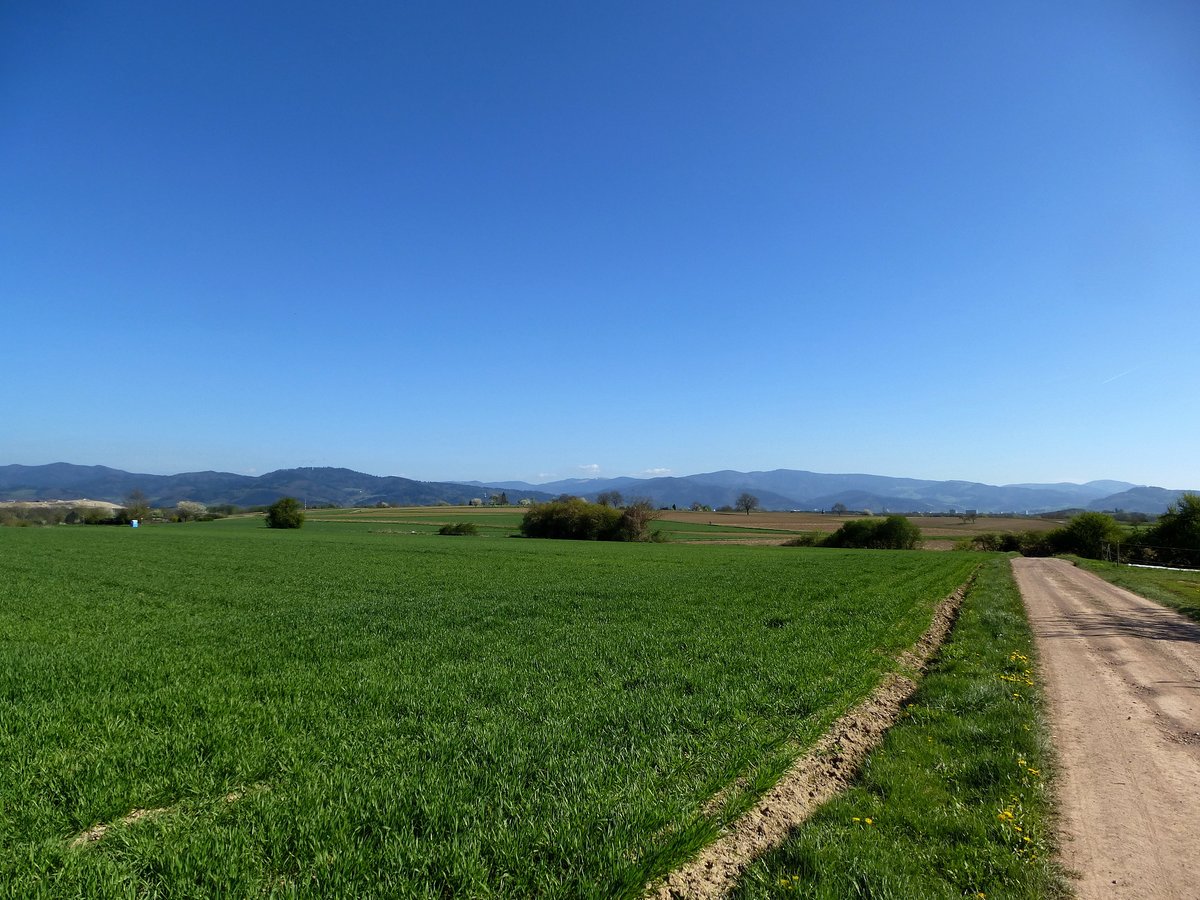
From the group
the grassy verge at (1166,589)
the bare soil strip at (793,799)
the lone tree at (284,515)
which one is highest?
the bare soil strip at (793,799)

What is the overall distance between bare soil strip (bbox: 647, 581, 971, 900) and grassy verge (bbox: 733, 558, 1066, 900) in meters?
0.20

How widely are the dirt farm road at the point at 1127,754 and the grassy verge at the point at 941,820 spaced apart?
0.29 metres

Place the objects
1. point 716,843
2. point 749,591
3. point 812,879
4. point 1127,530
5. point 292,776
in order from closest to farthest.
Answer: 1. point 812,879
2. point 716,843
3. point 292,776
4. point 749,591
5. point 1127,530

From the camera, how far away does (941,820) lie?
521 cm

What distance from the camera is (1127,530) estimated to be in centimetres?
6366

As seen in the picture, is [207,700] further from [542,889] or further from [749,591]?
[749,591]

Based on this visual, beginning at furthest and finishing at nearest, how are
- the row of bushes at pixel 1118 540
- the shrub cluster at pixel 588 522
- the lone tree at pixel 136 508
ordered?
1. the lone tree at pixel 136 508
2. the shrub cluster at pixel 588 522
3. the row of bushes at pixel 1118 540

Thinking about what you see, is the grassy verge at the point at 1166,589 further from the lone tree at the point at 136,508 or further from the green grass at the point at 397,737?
the lone tree at the point at 136,508

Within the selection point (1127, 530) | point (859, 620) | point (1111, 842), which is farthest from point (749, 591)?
point (1127, 530)

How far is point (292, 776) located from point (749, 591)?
1803 centimetres

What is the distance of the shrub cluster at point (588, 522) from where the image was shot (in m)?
83.3

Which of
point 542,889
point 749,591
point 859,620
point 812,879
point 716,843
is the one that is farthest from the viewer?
point 749,591

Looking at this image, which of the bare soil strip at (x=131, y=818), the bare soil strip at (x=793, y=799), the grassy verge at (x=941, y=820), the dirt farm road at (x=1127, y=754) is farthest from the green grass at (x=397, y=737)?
the dirt farm road at (x=1127, y=754)

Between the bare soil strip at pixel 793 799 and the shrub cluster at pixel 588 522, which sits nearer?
the bare soil strip at pixel 793 799
